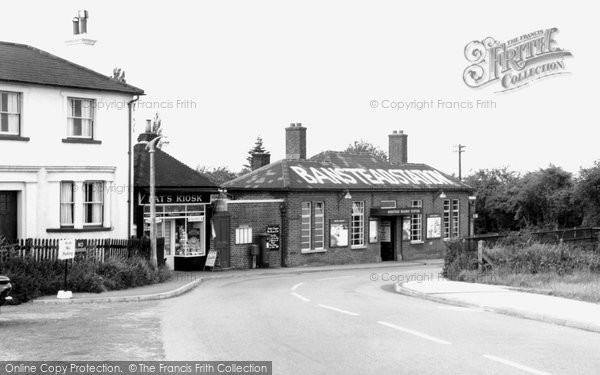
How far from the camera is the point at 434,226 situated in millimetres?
50969

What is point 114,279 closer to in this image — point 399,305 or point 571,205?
point 399,305

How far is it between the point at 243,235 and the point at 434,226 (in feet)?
53.9

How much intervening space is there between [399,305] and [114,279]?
31.4 feet

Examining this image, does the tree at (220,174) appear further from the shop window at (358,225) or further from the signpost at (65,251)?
the signpost at (65,251)

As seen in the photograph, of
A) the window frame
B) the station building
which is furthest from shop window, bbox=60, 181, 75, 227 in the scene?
the window frame

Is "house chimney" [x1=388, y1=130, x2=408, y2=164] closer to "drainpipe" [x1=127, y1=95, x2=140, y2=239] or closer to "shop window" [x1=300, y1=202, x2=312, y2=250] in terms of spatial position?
"shop window" [x1=300, y1=202, x2=312, y2=250]

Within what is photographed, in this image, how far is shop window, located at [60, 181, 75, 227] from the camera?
29031 millimetres

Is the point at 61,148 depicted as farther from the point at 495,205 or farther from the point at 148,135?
the point at 495,205

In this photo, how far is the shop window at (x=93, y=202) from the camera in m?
29.6

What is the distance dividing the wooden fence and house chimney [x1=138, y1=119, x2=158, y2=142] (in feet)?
20.4

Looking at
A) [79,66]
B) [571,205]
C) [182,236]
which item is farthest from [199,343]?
[571,205]

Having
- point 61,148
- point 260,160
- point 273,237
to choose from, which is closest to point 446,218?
point 260,160

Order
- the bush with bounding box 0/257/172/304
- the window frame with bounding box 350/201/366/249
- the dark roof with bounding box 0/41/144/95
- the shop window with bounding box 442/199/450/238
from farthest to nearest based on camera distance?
the shop window with bounding box 442/199/450/238 < the window frame with bounding box 350/201/366/249 < the dark roof with bounding box 0/41/144/95 < the bush with bounding box 0/257/172/304

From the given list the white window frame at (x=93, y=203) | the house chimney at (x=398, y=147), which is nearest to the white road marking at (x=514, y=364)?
the white window frame at (x=93, y=203)
